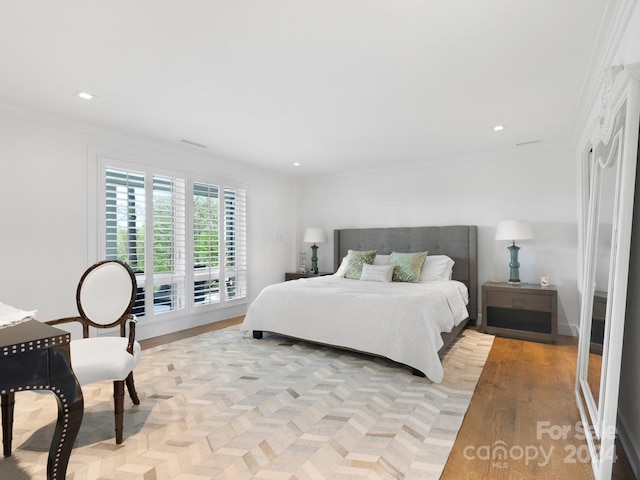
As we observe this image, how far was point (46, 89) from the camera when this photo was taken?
288 centimetres

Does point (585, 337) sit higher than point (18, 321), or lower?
lower

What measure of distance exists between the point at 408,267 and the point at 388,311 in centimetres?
154

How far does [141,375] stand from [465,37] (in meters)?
3.52

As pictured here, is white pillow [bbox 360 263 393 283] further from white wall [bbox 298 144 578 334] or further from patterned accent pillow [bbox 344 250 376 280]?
white wall [bbox 298 144 578 334]

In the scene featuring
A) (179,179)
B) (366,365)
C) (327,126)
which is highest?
(327,126)

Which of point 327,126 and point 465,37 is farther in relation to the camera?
point 327,126

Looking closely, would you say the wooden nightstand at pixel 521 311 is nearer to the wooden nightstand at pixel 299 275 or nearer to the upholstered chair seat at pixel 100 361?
the wooden nightstand at pixel 299 275

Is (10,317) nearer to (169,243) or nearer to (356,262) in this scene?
(169,243)

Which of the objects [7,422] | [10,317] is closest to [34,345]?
[10,317]

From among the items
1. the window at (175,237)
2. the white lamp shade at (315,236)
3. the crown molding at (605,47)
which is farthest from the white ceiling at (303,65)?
the white lamp shade at (315,236)

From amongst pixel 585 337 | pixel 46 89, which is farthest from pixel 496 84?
pixel 46 89

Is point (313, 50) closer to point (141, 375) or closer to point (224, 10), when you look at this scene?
point (224, 10)

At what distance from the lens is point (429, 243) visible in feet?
17.2

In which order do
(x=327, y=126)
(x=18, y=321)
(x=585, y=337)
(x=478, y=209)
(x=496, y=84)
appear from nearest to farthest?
(x=18, y=321), (x=585, y=337), (x=496, y=84), (x=327, y=126), (x=478, y=209)
